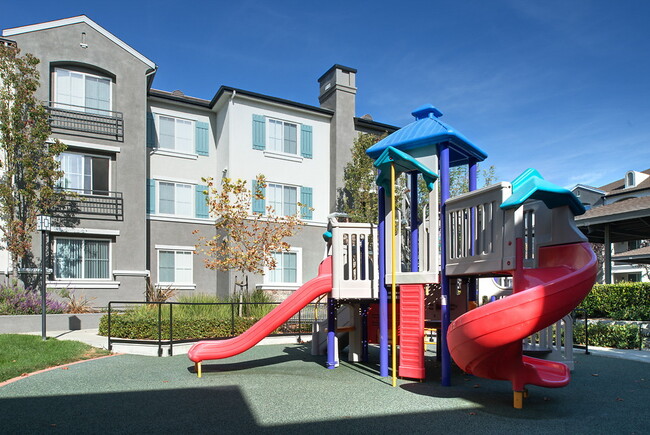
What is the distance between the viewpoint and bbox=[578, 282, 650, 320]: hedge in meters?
14.7

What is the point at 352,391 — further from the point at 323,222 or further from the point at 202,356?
the point at 323,222

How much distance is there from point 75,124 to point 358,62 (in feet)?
40.3

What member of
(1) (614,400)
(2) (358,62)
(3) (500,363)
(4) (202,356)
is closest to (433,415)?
(3) (500,363)

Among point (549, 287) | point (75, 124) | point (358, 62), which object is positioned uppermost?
point (358, 62)

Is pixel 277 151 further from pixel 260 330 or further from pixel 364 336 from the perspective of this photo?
pixel 260 330

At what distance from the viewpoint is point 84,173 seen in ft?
60.0

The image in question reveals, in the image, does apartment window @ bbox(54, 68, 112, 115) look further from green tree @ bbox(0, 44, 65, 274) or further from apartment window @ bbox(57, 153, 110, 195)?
apartment window @ bbox(57, 153, 110, 195)

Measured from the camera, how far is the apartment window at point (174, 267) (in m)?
19.5

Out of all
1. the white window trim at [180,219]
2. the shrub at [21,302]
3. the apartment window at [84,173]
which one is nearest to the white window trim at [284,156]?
the white window trim at [180,219]

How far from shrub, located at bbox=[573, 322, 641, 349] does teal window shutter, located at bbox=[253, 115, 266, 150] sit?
13.3m

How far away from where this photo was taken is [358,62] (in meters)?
23.3

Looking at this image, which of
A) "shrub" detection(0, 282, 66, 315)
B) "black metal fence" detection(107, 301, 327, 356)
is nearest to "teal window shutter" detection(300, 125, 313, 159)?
"black metal fence" detection(107, 301, 327, 356)

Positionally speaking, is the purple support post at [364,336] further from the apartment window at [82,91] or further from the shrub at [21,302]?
the apartment window at [82,91]

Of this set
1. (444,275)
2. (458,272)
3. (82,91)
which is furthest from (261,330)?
(82,91)
